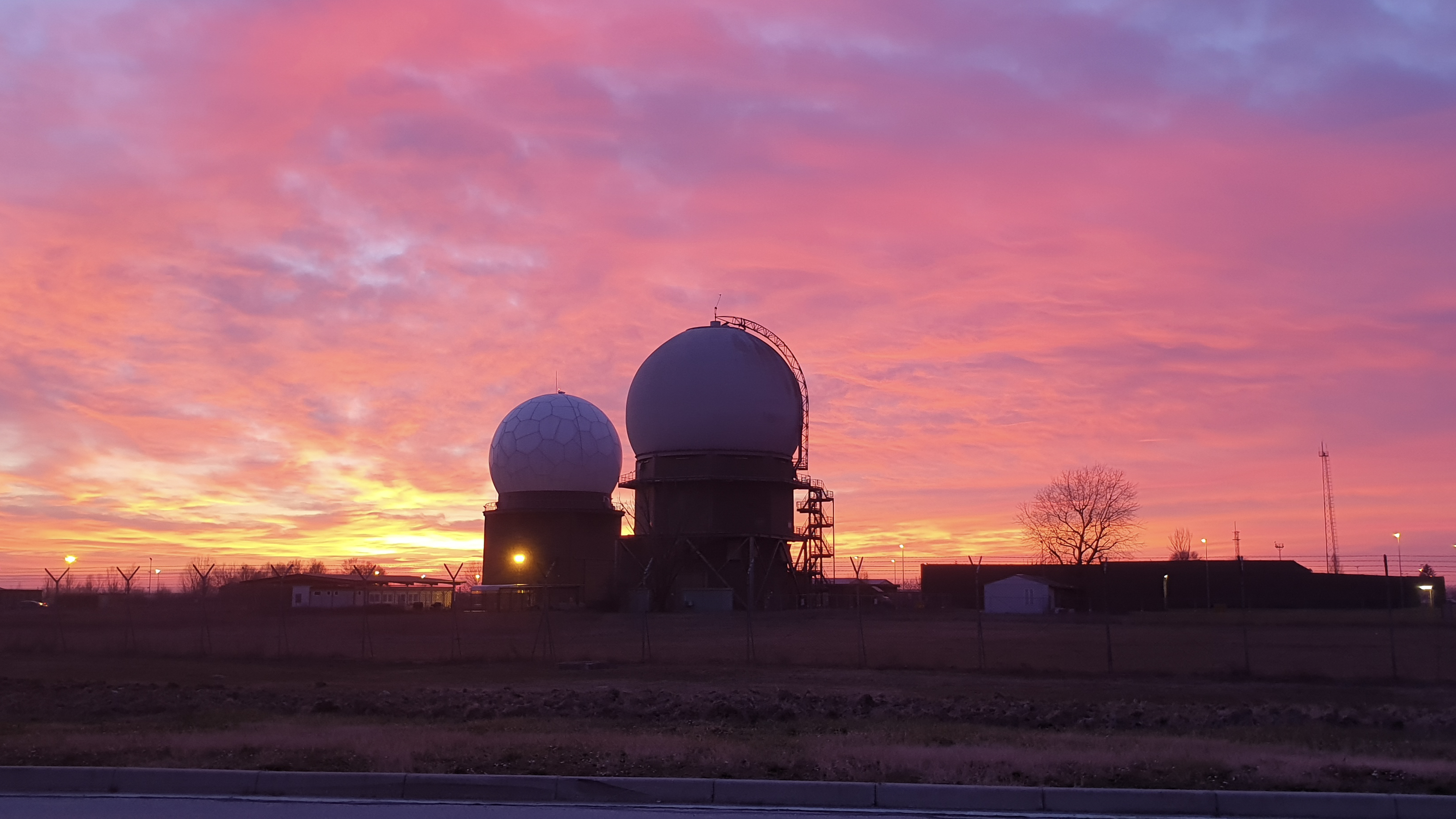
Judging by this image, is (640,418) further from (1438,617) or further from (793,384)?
(1438,617)

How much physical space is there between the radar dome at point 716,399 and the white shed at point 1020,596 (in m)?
13.0

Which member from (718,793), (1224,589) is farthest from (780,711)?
(1224,589)

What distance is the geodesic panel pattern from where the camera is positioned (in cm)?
6400

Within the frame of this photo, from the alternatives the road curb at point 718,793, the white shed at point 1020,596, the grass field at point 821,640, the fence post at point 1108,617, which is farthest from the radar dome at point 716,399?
the road curb at point 718,793

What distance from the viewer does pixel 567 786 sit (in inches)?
416

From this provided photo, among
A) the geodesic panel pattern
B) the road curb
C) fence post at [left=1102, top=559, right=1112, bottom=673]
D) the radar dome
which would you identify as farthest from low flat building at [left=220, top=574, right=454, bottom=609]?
the road curb

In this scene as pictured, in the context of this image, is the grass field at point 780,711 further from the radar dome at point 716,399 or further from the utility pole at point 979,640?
the radar dome at point 716,399

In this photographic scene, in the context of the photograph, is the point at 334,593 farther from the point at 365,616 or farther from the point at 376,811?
the point at 376,811

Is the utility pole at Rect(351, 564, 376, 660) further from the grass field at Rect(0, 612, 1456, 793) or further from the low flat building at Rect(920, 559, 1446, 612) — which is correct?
the low flat building at Rect(920, 559, 1446, 612)

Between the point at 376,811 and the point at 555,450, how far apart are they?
54537 mm

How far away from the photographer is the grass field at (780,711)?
452 inches

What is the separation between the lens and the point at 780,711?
15.7m

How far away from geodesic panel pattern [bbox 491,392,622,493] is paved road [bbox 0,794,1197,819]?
5364 cm

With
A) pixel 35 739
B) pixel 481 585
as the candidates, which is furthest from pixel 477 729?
pixel 481 585
